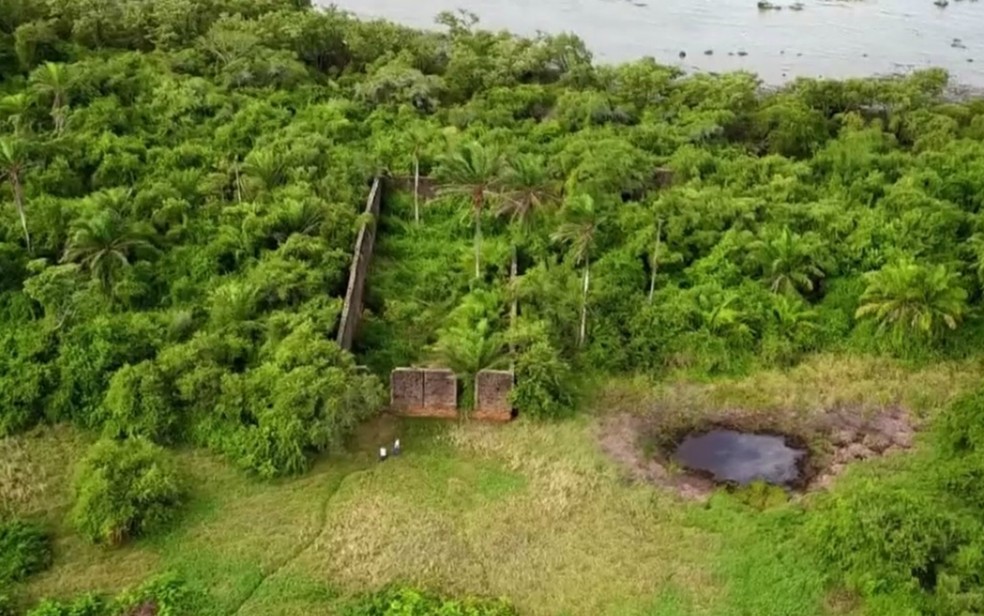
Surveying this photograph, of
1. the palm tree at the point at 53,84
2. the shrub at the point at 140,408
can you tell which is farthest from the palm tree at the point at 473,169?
the palm tree at the point at 53,84

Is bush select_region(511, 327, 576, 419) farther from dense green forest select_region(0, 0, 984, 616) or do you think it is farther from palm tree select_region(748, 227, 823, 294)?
palm tree select_region(748, 227, 823, 294)

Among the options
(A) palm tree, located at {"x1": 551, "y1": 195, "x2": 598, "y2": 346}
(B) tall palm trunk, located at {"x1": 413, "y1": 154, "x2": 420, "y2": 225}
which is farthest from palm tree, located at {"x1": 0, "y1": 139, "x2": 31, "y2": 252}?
(A) palm tree, located at {"x1": 551, "y1": 195, "x2": 598, "y2": 346}

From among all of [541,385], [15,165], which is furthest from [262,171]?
[541,385]

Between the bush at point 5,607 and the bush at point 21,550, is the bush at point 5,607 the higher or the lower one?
the lower one

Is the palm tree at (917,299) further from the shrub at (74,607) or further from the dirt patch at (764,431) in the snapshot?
the shrub at (74,607)

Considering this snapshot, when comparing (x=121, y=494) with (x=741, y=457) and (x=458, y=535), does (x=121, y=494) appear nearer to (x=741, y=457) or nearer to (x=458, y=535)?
(x=458, y=535)

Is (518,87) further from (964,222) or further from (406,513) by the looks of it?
(406,513)
